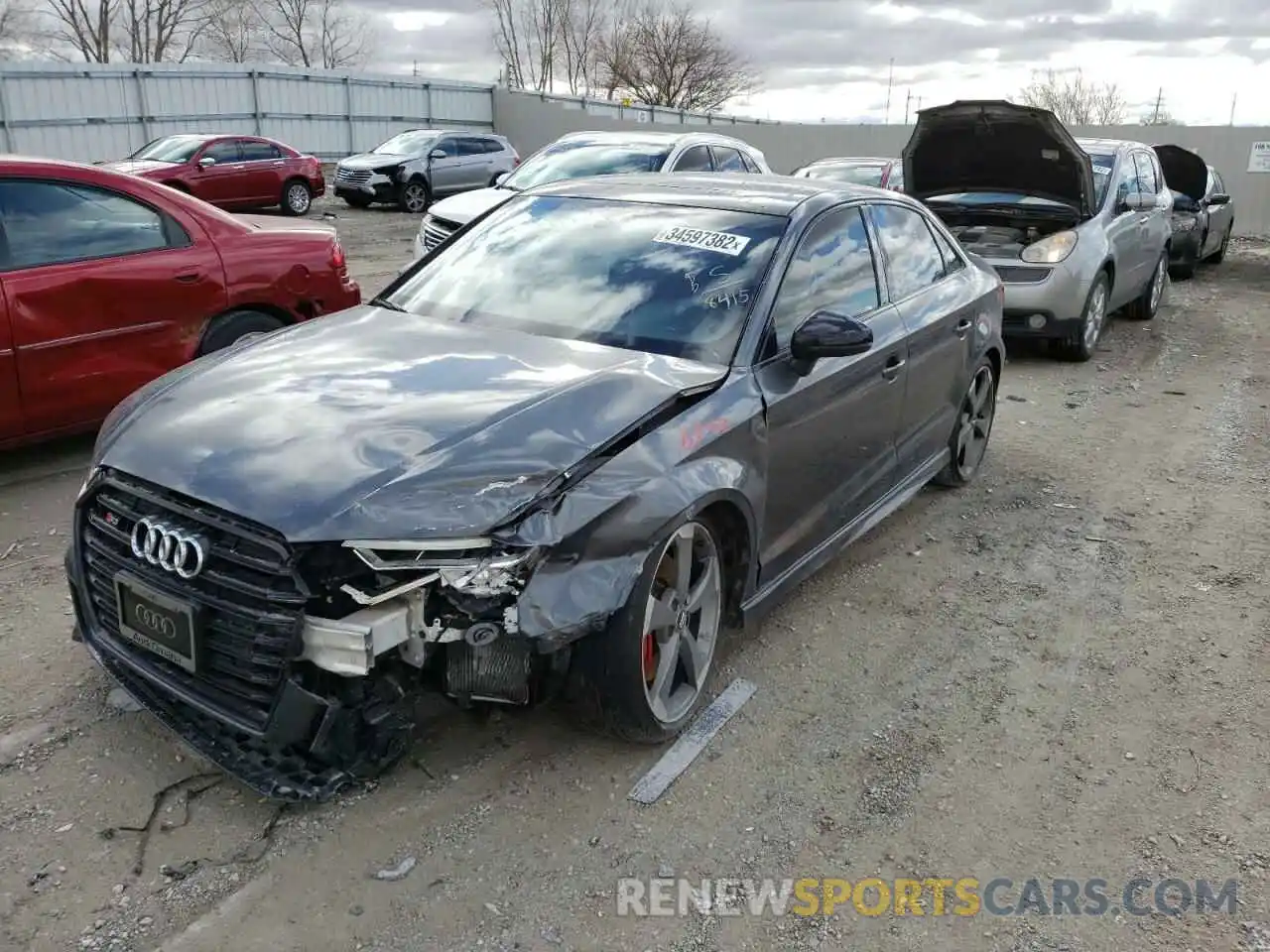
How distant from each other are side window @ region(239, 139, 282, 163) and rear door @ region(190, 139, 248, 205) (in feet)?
0.49

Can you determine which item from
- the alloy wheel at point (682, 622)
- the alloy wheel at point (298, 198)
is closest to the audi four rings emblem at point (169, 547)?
the alloy wheel at point (682, 622)

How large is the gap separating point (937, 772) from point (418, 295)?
2629mm

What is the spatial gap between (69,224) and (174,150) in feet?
49.2

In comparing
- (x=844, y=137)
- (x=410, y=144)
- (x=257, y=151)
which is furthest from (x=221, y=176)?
(x=844, y=137)

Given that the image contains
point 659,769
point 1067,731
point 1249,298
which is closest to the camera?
point 659,769

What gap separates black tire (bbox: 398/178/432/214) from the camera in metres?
21.3

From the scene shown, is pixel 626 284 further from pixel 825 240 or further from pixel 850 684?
pixel 850 684

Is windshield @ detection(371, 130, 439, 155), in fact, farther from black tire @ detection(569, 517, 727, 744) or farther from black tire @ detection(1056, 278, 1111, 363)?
black tire @ detection(569, 517, 727, 744)

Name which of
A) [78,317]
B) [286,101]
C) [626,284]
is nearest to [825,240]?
[626,284]

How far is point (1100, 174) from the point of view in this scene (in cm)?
962

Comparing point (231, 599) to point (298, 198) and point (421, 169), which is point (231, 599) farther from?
point (421, 169)

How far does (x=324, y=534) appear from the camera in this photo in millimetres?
2574

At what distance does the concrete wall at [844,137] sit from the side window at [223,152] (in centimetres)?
1155

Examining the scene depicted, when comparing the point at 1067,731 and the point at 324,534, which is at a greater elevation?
the point at 324,534
